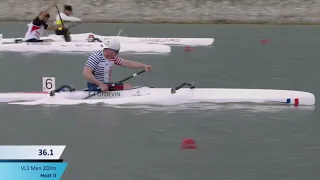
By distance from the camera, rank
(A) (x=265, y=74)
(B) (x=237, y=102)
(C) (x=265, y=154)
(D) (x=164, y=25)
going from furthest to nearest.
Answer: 1. (D) (x=164, y=25)
2. (A) (x=265, y=74)
3. (B) (x=237, y=102)
4. (C) (x=265, y=154)

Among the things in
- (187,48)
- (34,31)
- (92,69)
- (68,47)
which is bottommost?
(92,69)

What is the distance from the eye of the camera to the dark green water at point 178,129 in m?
8.66

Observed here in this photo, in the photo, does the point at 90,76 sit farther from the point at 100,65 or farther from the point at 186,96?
the point at 186,96

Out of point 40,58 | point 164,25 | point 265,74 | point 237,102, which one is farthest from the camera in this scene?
point 164,25

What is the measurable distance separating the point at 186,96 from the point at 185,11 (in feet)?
63.4

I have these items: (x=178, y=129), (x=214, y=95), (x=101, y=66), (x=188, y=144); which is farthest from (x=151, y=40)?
(x=188, y=144)

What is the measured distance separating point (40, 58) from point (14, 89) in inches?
200

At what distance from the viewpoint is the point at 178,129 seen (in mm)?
10570

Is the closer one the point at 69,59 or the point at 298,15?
the point at 69,59

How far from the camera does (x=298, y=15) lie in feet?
101

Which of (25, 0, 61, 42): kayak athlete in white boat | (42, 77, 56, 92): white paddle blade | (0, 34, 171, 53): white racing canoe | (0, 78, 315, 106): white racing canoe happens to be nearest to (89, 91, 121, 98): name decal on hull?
(0, 78, 315, 106): white racing canoe

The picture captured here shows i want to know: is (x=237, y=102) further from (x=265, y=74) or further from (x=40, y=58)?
(x=40, y=58)

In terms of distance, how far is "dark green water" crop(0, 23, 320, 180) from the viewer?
28.4 feet

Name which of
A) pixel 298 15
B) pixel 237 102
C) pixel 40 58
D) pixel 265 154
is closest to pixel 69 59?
pixel 40 58
